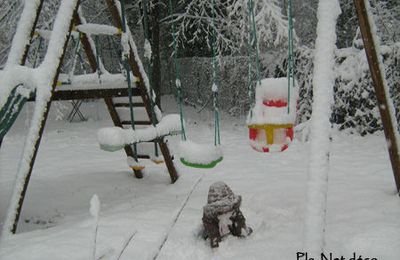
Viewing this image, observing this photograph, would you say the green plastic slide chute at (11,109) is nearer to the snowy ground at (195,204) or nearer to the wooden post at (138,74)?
the snowy ground at (195,204)

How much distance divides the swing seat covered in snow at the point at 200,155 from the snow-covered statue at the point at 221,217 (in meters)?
0.46

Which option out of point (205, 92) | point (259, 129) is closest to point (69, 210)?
point (259, 129)

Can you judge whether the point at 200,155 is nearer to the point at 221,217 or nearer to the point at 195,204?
the point at 221,217

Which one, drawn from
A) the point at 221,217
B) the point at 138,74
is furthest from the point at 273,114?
the point at 138,74

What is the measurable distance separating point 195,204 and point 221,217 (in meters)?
1.00

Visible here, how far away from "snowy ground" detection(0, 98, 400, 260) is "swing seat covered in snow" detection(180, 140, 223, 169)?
26.8 inches

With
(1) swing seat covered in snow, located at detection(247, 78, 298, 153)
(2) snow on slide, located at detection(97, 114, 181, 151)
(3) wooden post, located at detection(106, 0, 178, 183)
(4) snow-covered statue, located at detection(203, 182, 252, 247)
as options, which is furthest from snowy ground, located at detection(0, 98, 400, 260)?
(1) swing seat covered in snow, located at detection(247, 78, 298, 153)

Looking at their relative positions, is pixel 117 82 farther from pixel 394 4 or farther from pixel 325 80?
pixel 394 4

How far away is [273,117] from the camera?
3064 mm

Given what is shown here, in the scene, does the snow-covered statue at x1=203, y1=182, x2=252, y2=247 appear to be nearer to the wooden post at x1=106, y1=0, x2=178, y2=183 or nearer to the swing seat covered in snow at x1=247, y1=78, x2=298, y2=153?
the swing seat covered in snow at x1=247, y1=78, x2=298, y2=153

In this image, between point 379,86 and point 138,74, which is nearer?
point 379,86

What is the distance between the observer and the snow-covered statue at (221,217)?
350 centimetres

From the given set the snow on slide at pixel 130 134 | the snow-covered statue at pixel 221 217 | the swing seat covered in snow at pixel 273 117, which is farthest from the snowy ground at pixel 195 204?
the swing seat covered in snow at pixel 273 117

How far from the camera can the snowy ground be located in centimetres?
323
